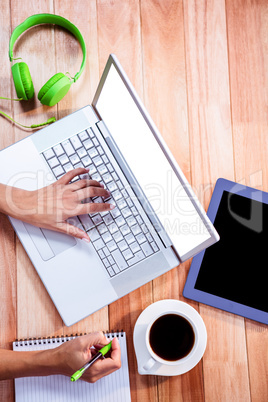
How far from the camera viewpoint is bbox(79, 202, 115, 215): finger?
854 mm

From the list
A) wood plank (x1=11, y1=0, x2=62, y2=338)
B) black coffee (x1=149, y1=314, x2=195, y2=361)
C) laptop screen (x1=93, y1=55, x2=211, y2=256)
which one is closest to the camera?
laptop screen (x1=93, y1=55, x2=211, y2=256)

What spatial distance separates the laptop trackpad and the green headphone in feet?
0.98

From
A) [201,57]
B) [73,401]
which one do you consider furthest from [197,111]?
[73,401]

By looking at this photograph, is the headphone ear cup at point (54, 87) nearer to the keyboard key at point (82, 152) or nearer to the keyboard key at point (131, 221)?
the keyboard key at point (82, 152)

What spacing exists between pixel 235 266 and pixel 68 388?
1.51 ft

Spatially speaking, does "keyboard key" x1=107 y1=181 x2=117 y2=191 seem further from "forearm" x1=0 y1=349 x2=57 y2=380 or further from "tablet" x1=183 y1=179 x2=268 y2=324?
"forearm" x1=0 y1=349 x2=57 y2=380

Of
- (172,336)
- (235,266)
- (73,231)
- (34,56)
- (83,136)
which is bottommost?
(172,336)

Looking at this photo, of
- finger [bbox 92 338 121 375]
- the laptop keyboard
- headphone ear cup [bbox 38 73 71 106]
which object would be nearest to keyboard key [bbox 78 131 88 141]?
the laptop keyboard

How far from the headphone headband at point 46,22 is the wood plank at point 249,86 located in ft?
1.22

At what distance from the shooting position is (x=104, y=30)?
0.97m

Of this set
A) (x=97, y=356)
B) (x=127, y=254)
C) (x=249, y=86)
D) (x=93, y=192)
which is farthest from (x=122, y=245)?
(x=249, y=86)

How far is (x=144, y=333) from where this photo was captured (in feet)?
2.80

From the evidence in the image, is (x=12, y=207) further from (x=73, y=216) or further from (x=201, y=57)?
(x=201, y=57)

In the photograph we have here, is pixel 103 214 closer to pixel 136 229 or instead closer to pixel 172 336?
pixel 136 229
